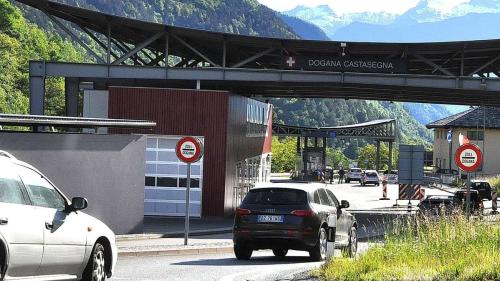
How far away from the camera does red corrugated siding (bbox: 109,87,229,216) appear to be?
33281 millimetres

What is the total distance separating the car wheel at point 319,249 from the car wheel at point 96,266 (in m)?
6.55

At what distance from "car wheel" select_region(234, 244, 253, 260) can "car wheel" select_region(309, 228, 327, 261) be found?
1.26 meters

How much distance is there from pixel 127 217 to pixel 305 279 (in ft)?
38.6

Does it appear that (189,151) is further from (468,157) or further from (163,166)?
(163,166)

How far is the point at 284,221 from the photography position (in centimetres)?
1702

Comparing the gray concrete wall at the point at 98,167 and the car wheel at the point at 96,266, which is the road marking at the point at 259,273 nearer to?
the car wheel at the point at 96,266

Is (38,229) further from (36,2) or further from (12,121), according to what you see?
(36,2)

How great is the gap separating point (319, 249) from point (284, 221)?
93 centimetres

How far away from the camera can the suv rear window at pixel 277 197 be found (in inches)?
678

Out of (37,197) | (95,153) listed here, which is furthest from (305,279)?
(95,153)

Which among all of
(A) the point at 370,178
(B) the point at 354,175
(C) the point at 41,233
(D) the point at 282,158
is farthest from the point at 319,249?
(D) the point at 282,158

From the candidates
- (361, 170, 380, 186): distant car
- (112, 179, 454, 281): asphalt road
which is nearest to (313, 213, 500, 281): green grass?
(112, 179, 454, 281): asphalt road

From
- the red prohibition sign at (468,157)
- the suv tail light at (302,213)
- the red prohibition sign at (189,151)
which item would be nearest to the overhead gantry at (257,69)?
the red prohibition sign at (189,151)

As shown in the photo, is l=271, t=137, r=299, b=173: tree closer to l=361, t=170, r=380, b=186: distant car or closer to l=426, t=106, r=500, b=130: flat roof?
l=426, t=106, r=500, b=130: flat roof
